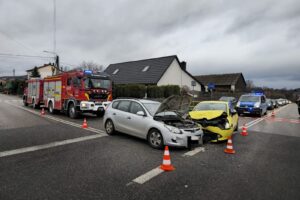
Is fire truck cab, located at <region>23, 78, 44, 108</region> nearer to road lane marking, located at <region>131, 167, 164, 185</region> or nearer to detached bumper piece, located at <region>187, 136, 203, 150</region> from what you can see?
detached bumper piece, located at <region>187, 136, 203, 150</region>

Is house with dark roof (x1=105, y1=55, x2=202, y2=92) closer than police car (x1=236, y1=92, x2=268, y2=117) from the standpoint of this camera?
No

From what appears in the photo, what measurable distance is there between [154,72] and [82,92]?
57.0 ft

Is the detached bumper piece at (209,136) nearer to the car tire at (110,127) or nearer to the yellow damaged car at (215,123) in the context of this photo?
the yellow damaged car at (215,123)

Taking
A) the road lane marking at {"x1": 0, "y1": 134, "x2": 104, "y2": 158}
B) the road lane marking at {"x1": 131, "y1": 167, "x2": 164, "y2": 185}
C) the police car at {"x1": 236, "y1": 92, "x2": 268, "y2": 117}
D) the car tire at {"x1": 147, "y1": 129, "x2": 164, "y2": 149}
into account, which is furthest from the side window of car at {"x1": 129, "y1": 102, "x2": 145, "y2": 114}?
the police car at {"x1": 236, "y1": 92, "x2": 268, "y2": 117}

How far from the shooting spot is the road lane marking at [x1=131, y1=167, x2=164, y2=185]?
13.3 ft

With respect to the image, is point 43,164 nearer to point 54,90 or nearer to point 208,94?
point 54,90

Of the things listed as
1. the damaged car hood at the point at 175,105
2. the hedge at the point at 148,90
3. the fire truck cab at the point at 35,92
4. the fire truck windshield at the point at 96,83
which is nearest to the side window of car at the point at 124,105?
the damaged car hood at the point at 175,105

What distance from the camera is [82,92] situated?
12.5 meters

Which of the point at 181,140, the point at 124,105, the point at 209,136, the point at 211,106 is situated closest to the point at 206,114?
the point at 209,136

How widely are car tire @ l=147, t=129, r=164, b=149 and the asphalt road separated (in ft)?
0.64

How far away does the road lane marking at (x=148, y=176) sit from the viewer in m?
4.07

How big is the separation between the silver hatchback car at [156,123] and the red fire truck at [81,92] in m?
4.99

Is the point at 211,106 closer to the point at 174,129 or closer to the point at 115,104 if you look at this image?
the point at 174,129

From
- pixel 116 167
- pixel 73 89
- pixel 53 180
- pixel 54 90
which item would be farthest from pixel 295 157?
pixel 54 90
